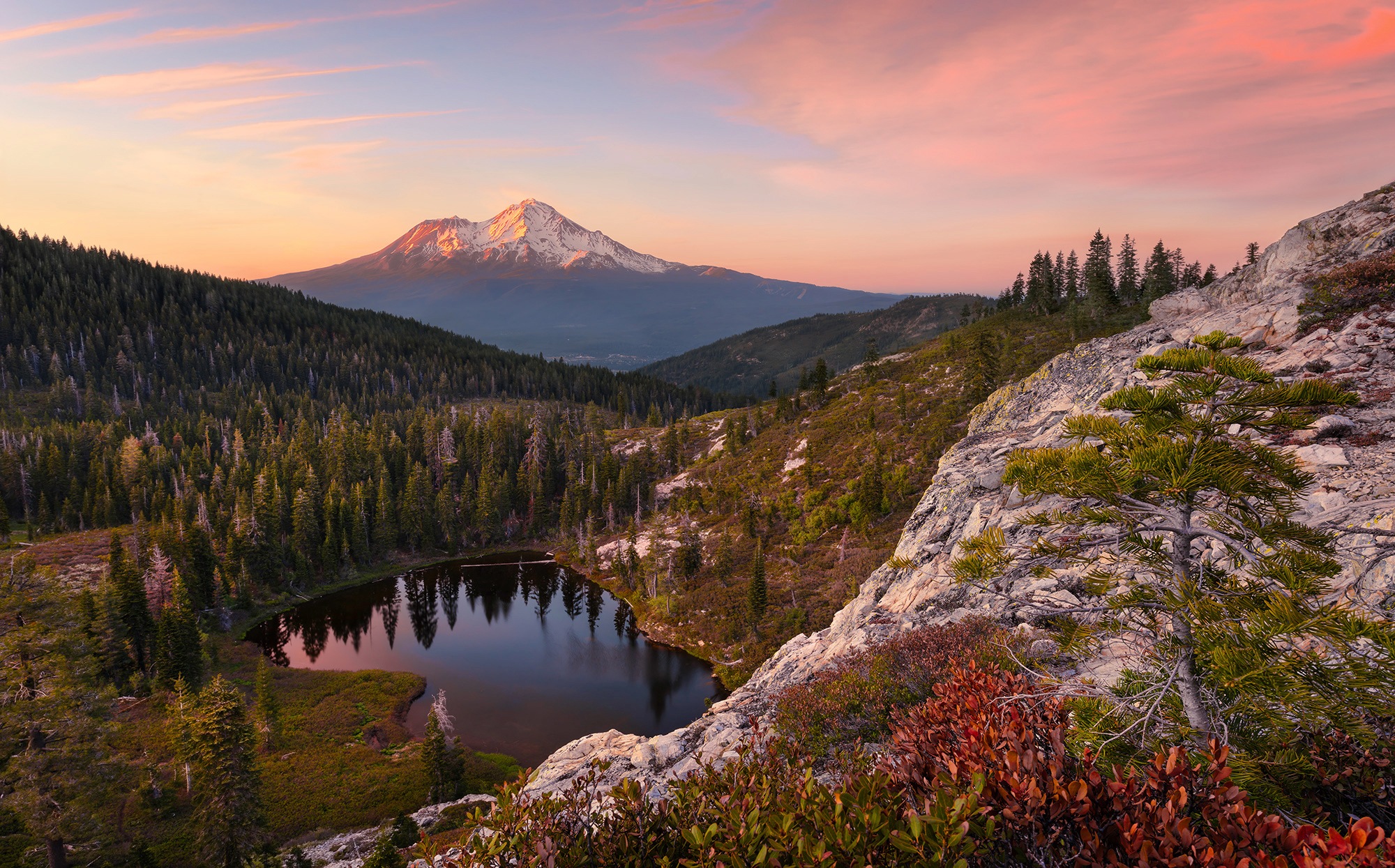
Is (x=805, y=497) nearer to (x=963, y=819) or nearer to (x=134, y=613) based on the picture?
(x=963, y=819)

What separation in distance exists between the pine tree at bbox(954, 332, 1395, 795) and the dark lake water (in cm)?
5240

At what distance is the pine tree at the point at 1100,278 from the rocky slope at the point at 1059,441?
52357mm

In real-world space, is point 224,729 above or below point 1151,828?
below

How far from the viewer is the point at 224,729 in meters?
33.5

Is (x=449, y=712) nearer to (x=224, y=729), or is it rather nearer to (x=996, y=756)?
(x=224, y=729)

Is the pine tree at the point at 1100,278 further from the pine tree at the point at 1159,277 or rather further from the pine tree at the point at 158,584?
the pine tree at the point at 158,584

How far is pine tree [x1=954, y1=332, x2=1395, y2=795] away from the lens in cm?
693

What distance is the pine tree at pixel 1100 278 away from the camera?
101 metres

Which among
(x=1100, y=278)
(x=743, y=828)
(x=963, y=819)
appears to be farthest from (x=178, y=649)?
(x=1100, y=278)

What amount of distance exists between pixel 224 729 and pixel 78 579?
69564 millimetres

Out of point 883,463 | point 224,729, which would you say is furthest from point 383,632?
point 883,463

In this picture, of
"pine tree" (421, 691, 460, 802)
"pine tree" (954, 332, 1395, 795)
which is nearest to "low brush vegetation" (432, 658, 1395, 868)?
"pine tree" (954, 332, 1395, 795)

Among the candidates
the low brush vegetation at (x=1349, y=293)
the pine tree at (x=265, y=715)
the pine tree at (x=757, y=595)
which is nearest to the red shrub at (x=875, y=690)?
the low brush vegetation at (x=1349, y=293)

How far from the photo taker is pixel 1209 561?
336 inches
